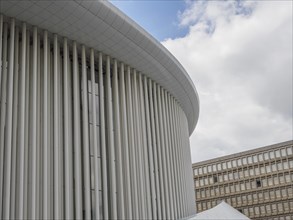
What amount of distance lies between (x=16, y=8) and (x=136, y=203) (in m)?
12.0

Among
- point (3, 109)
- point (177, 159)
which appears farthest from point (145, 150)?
point (3, 109)

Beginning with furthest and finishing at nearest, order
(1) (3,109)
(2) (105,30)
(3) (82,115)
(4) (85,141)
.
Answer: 1. (3) (82,115)
2. (2) (105,30)
3. (4) (85,141)
4. (1) (3,109)

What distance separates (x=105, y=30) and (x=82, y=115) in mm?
4554

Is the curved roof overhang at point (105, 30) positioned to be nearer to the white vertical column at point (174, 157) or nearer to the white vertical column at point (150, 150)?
the white vertical column at point (150, 150)

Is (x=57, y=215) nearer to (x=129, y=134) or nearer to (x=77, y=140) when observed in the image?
(x=77, y=140)

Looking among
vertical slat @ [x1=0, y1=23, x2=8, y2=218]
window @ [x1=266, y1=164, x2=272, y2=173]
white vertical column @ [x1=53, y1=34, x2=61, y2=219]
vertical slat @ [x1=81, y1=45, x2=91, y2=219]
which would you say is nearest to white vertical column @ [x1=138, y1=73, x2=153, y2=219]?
vertical slat @ [x1=81, y1=45, x2=91, y2=219]

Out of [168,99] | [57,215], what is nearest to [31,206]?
[57,215]

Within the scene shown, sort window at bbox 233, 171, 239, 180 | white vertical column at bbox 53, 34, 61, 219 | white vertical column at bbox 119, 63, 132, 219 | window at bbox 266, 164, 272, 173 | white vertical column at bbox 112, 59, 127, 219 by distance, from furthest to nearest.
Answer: window at bbox 233, 171, 239, 180
window at bbox 266, 164, 272, 173
white vertical column at bbox 119, 63, 132, 219
white vertical column at bbox 112, 59, 127, 219
white vertical column at bbox 53, 34, 61, 219

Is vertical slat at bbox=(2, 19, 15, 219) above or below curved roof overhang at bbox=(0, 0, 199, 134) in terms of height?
below

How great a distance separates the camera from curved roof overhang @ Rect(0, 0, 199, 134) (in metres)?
21.8

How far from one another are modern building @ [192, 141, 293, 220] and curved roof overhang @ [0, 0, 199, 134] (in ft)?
187

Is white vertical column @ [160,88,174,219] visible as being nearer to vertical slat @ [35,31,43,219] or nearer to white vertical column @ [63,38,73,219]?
white vertical column @ [63,38,73,219]

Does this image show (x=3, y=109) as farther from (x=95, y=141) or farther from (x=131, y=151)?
(x=131, y=151)

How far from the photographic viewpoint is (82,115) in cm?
2494
